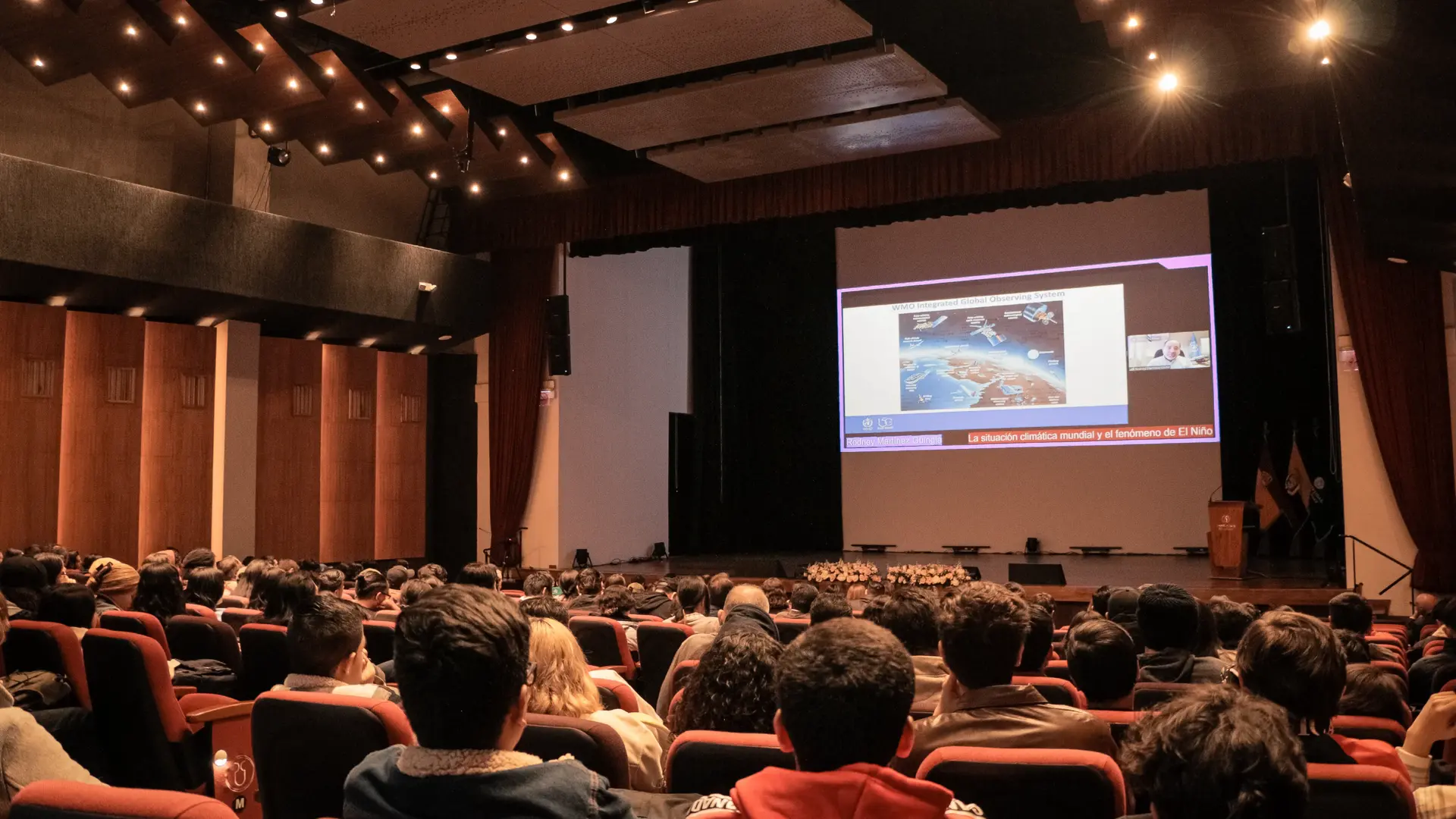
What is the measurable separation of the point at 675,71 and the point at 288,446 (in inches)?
250

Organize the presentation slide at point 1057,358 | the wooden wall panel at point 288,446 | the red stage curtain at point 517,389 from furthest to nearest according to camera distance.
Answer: the red stage curtain at point 517,389 → the wooden wall panel at point 288,446 → the presentation slide at point 1057,358

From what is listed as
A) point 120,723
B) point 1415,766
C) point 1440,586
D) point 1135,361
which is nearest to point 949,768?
→ point 1415,766

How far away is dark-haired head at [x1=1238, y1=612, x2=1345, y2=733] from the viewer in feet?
6.81

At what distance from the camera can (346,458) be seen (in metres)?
13.0

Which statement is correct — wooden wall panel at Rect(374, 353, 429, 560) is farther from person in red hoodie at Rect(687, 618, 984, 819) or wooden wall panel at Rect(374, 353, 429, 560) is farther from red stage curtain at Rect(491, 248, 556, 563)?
person in red hoodie at Rect(687, 618, 984, 819)

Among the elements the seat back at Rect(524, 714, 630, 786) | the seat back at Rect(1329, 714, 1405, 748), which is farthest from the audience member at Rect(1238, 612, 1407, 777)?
the seat back at Rect(524, 714, 630, 786)

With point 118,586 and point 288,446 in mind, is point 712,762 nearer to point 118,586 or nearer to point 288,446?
point 118,586

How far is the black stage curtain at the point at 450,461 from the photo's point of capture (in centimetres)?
1410

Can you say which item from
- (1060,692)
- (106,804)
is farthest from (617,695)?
(106,804)

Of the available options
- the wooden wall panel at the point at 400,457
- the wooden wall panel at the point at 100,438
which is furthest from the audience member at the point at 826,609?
the wooden wall panel at the point at 400,457

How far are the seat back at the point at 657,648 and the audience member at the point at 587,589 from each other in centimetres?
151

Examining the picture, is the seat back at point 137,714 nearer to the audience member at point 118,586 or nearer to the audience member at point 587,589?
the audience member at point 118,586

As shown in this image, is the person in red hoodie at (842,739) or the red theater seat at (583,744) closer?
the person in red hoodie at (842,739)

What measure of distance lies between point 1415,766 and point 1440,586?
8062 millimetres
